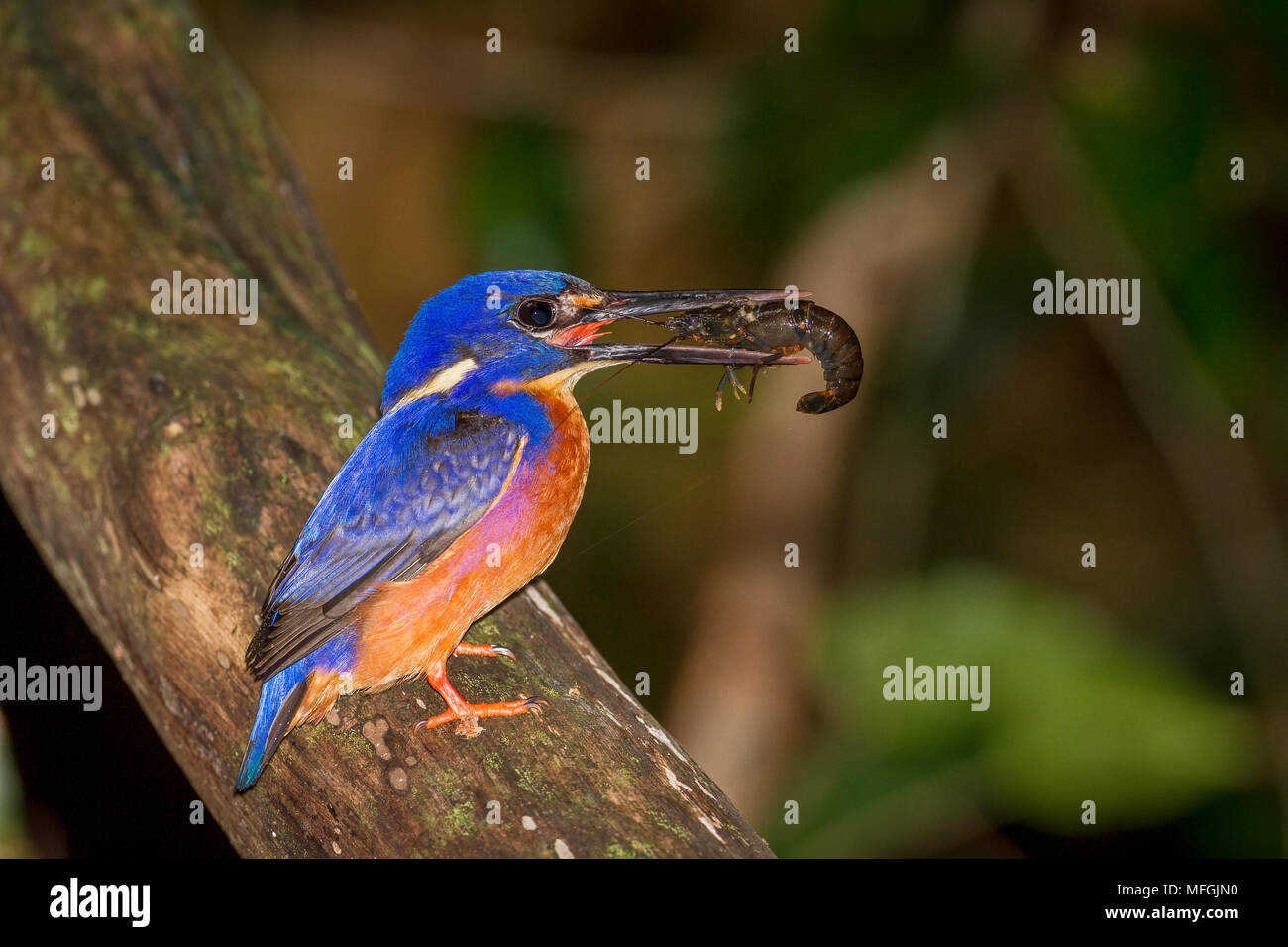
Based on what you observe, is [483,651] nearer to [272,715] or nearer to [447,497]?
[447,497]

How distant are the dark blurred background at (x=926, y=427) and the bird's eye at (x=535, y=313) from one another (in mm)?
255

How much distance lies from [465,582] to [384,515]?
0.76 ft

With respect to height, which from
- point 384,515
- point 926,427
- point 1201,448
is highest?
point 926,427

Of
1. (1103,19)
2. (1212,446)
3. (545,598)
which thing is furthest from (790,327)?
(1103,19)

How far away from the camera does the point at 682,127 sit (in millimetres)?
5211

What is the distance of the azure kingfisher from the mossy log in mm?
127

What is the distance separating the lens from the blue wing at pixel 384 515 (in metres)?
2.46

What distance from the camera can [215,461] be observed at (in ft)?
9.04

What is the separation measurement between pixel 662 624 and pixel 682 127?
2.37 meters
